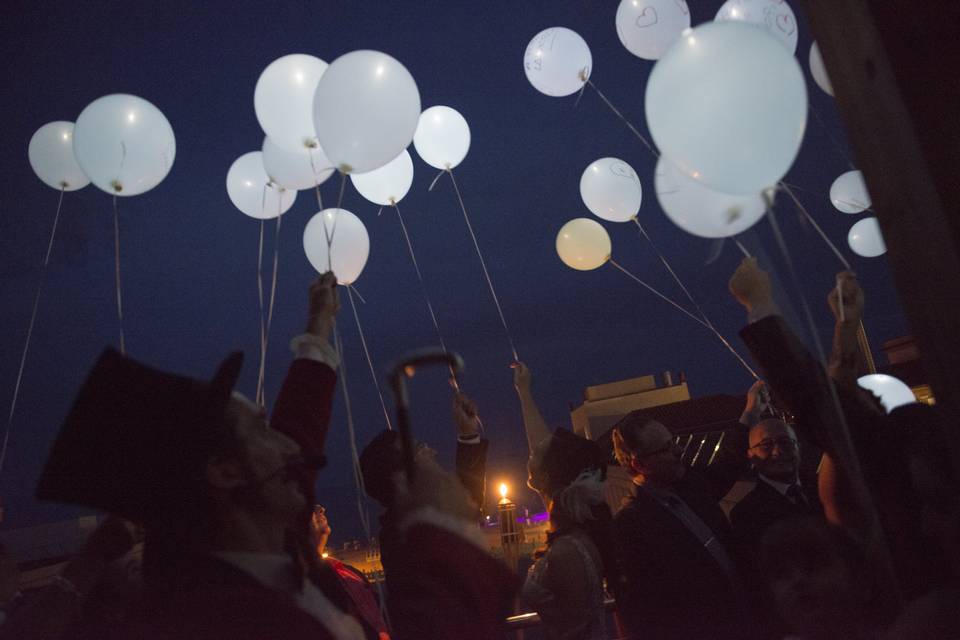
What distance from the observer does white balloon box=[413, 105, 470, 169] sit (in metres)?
4.26

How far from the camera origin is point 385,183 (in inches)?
155

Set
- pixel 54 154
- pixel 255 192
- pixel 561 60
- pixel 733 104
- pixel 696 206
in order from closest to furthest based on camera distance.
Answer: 1. pixel 733 104
2. pixel 696 206
3. pixel 54 154
4. pixel 255 192
5. pixel 561 60

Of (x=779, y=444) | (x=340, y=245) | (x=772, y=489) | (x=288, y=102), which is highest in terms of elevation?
(x=288, y=102)

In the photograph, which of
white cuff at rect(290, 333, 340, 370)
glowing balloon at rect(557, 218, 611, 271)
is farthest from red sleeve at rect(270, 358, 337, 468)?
glowing balloon at rect(557, 218, 611, 271)

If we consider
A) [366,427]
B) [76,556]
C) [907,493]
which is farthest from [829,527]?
[366,427]

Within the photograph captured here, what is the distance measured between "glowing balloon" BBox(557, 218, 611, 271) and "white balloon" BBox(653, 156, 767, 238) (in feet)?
6.28

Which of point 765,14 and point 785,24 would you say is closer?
point 765,14

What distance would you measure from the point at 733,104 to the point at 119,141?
9.72 feet

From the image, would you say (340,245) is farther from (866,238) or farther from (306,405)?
(866,238)

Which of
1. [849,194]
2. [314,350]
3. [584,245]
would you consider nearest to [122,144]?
[314,350]

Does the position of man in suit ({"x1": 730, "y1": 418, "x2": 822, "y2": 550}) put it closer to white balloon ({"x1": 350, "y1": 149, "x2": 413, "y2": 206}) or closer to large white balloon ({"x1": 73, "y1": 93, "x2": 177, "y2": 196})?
white balloon ({"x1": 350, "y1": 149, "x2": 413, "y2": 206})

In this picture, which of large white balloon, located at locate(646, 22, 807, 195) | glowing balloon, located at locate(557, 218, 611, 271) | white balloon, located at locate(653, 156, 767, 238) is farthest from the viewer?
glowing balloon, located at locate(557, 218, 611, 271)

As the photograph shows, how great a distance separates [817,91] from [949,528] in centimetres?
355

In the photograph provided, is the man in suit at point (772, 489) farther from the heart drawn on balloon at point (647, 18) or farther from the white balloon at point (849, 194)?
the heart drawn on balloon at point (647, 18)
